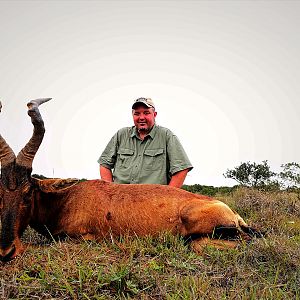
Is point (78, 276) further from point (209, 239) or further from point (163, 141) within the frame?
point (163, 141)

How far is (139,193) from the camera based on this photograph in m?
5.10

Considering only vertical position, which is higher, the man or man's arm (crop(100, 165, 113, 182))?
the man

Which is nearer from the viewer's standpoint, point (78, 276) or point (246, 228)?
point (78, 276)

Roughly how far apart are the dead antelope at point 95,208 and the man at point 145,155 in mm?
1839

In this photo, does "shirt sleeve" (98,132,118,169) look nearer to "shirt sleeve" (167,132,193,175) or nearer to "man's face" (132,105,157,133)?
"man's face" (132,105,157,133)

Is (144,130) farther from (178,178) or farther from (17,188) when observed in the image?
(17,188)

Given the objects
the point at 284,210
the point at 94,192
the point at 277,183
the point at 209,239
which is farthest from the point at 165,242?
the point at 277,183

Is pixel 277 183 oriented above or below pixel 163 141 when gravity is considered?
below

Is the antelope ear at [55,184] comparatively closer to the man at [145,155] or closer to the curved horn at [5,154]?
the curved horn at [5,154]

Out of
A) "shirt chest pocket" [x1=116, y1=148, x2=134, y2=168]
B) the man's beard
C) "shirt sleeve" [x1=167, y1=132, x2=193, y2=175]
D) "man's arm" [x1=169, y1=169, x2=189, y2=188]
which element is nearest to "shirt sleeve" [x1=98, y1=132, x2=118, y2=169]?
"shirt chest pocket" [x1=116, y1=148, x2=134, y2=168]

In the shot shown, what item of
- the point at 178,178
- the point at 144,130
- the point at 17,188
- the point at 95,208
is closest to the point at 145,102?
the point at 144,130

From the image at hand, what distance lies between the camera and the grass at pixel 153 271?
3.01m

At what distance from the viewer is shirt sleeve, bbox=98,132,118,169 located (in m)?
7.53

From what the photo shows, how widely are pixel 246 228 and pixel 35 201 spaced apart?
2641mm
